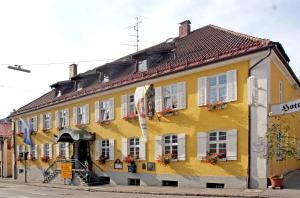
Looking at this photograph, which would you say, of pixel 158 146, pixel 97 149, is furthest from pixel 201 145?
pixel 97 149

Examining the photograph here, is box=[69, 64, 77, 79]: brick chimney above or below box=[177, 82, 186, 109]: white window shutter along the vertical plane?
above

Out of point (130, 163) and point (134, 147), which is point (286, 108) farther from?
point (130, 163)

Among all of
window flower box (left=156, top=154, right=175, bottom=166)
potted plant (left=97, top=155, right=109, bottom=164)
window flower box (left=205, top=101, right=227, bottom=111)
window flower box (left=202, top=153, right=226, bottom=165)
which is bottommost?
potted plant (left=97, top=155, right=109, bottom=164)

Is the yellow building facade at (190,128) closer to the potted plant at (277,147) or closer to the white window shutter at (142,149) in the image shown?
the white window shutter at (142,149)

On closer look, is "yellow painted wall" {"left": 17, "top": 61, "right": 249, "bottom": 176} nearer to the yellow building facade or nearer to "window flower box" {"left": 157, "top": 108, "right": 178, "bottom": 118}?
the yellow building facade

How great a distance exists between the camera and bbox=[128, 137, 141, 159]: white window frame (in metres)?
25.5

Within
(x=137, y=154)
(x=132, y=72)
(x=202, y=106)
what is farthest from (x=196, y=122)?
(x=132, y=72)

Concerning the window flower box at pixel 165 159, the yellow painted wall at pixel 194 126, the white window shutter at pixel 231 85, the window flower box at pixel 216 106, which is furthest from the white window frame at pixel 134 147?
the white window shutter at pixel 231 85

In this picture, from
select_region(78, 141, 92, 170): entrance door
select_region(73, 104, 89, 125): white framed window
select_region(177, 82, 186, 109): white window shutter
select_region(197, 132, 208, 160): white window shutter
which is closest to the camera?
select_region(197, 132, 208, 160): white window shutter

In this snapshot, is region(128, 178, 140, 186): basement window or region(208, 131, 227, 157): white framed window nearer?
region(208, 131, 227, 157): white framed window

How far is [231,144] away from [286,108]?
10.4 ft

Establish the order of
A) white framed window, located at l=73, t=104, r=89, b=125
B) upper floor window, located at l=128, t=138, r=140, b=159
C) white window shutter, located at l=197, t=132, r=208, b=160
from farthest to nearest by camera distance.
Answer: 1. white framed window, located at l=73, t=104, r=89, b=125
2. upper floor window, located at l=128, t=138, r=140, b=159
3. white window shutter, located at l=197, t=132, r=208, b=160

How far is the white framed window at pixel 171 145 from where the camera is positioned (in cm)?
2261

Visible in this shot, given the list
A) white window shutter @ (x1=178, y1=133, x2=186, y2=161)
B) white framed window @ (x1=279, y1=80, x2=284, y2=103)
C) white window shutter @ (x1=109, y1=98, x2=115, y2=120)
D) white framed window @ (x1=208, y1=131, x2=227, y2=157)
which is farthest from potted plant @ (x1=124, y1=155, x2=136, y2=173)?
white framed window @ (x1=279, y1=80, x2=284, y2=103)
